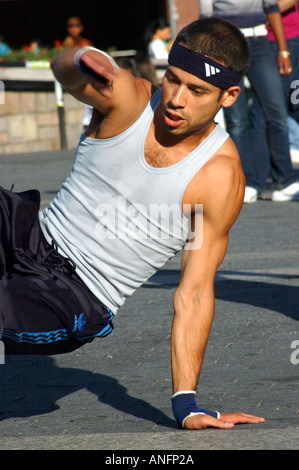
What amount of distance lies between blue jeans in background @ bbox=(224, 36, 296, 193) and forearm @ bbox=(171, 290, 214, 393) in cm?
506

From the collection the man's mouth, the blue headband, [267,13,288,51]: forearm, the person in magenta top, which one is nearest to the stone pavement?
the man's mouth

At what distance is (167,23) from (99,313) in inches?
863

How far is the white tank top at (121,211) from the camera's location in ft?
12.2

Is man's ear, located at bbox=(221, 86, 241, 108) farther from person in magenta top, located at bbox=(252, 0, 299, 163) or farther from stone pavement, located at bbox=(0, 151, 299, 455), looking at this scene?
person in magenta top, located at bbox=(252, 0, 299, 163)

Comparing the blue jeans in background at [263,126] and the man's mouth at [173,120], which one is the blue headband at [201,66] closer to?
the man's mouth at [173,120]

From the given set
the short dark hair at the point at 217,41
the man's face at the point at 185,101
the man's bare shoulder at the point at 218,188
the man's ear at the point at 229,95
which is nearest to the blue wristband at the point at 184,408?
the man's bare shoulder at the point at 218,188

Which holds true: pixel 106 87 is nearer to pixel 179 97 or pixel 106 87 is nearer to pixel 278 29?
pixel 179 97

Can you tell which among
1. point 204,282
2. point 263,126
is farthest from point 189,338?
point 263,126

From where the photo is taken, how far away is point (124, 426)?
12.5 ft

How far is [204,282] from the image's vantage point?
3811 millimetres

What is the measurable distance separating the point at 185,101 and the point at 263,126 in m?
5.77

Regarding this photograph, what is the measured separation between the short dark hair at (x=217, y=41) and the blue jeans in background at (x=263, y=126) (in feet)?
16.3

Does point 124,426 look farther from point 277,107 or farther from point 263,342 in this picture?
point 277,107
